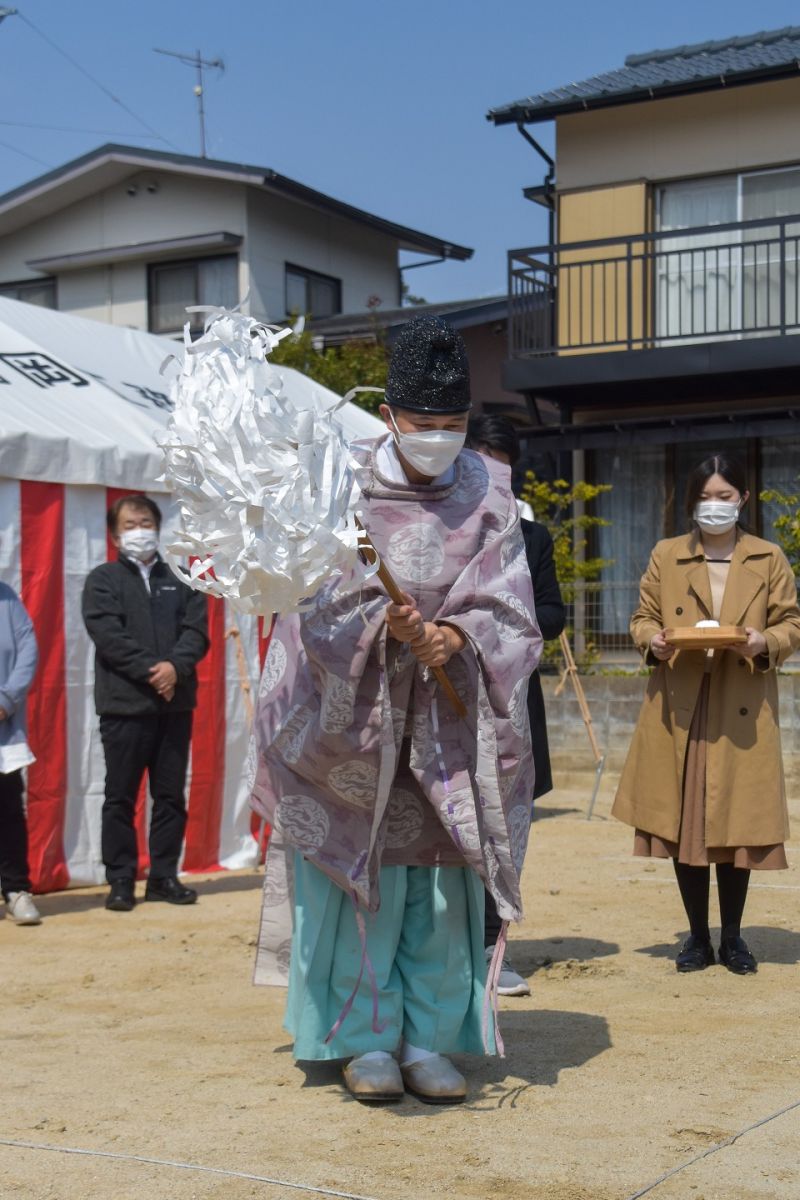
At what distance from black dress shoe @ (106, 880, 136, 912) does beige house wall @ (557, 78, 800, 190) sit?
10.5 metres

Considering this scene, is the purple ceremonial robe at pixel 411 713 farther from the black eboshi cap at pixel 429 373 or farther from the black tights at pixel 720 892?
the black tights at pixel 720 892

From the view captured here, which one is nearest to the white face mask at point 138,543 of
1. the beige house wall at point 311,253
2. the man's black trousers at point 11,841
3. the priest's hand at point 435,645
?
the man's black trousers at point 11,841

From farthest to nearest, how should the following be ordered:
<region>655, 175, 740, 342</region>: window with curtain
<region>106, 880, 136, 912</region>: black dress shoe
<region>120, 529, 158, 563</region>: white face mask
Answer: <region>655, 175, 740, 342</region>: window with curtain → <region>120, 529, 158, 563</region>: white face mask → <region>106, 880, 136, 912</region>: black dress shoe

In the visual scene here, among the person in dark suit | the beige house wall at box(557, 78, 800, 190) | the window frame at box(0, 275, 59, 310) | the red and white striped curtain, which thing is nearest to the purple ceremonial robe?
the person in dark suit

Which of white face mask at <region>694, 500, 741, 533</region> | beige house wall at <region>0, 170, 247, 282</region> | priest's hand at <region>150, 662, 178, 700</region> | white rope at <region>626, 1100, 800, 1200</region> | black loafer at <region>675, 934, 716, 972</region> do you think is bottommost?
black loafer at <region>675, 934, 716, 972</region>

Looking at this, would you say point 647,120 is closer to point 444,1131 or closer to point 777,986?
point 777,986

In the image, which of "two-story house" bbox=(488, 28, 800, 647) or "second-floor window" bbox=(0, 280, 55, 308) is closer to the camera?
"two-story house" bbox=(488, 28, 800, 647)

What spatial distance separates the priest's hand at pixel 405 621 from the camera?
3.65m

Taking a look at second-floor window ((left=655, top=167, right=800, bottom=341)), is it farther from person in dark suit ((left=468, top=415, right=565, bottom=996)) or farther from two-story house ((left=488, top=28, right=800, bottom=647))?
person in dark suit ((left=468, top=415, right=565, bottom=996))

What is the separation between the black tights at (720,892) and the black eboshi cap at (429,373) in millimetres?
2400

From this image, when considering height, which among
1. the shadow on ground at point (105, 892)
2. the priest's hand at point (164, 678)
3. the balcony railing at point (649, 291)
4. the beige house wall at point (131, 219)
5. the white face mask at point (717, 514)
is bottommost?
the shadow on ground at point (105, 892)

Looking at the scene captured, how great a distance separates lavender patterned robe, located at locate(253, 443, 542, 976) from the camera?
12.7 ft

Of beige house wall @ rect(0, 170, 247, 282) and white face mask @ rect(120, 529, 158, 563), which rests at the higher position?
beige house wall @ rect(0, 170, 247, 282)

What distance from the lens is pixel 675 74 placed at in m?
15.6
